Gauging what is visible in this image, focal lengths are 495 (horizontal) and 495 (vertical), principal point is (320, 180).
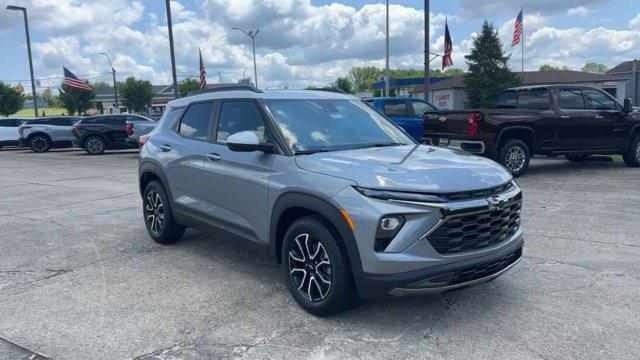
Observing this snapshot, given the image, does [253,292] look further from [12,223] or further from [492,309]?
[12,223]

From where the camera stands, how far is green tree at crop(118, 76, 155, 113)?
69438 millimetres

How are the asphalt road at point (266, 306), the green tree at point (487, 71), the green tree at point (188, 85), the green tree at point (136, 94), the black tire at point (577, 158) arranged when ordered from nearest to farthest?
the asphalt road at point (266, 306) < the black tire at point (577, 158) < the green tree at point (487, 71) < the green tree at point (136, 94) < the green tree at point (188, 85)

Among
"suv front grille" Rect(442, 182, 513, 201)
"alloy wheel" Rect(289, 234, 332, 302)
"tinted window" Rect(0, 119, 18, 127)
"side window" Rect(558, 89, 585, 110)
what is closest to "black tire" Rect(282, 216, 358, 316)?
"alloy wheel" Rect(289, 234, 332, 302)

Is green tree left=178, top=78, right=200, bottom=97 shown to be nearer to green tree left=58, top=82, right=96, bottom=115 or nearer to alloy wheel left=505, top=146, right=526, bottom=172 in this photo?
green tree left=58, top=82, right=96, bottom=115

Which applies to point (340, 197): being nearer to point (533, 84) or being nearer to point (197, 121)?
point (197, 121)

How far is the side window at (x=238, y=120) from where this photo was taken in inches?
173

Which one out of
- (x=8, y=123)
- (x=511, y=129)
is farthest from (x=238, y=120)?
(x=8, y=123)

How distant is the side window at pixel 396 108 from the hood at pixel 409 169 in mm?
9364

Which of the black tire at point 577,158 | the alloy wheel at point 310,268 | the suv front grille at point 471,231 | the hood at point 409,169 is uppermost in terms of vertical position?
the hood at point 409,169

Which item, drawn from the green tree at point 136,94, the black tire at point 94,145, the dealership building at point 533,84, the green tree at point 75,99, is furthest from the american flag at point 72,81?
the green tree at point 136,94

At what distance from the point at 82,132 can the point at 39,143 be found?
167 inches

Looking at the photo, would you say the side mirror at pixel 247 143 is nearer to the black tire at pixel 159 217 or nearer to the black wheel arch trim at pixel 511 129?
the black tire at pixel 159 217

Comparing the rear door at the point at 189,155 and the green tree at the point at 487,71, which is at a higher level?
the green tree at the point at 487,71

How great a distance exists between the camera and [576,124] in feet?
34.0
